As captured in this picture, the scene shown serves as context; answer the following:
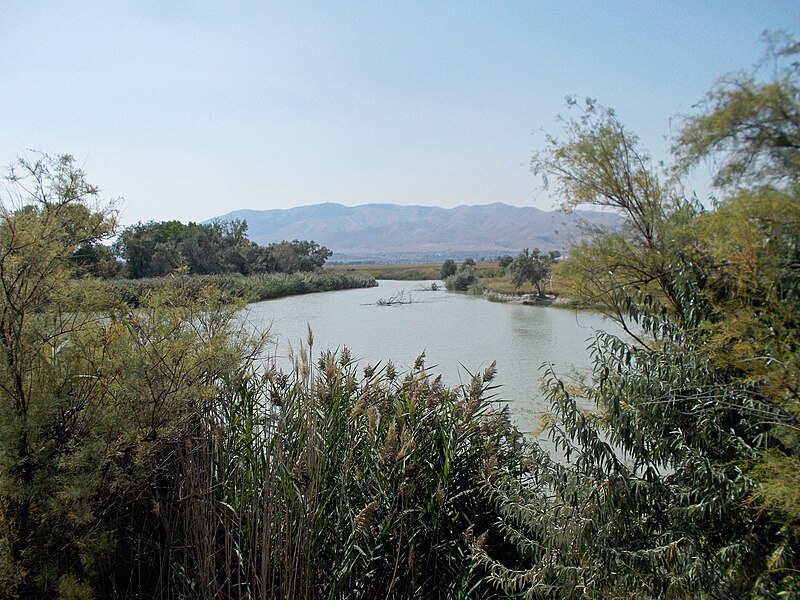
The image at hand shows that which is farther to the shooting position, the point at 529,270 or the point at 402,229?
the point at 402,229

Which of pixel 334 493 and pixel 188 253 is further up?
pixel 188 253

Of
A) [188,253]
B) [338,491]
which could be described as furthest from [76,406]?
[188,253]

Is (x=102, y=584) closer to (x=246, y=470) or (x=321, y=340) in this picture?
(x=246, y=470)

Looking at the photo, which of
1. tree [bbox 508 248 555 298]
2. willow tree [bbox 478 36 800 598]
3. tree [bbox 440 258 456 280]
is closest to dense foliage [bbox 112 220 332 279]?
willow tree [bbox 478 36 800 598]

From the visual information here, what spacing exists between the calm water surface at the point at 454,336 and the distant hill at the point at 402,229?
32.1 m

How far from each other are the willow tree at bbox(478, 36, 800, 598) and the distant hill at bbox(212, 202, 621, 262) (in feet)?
124

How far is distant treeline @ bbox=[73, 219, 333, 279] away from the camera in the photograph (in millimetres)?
2623

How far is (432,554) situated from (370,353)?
2.47 metres

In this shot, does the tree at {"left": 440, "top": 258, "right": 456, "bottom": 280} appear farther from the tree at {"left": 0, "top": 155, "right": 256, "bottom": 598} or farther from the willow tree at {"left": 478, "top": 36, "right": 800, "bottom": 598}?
the tree at {"left": 0, "top": 155, "right": 256, "bottom": 598}

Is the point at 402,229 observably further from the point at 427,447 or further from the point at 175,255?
the point at 427,447

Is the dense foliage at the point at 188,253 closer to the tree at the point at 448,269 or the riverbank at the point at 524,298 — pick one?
the riverbank at the point at 524,298

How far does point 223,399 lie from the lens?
264 cm

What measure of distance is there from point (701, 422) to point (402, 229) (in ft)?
333

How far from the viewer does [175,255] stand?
6.05 meters
